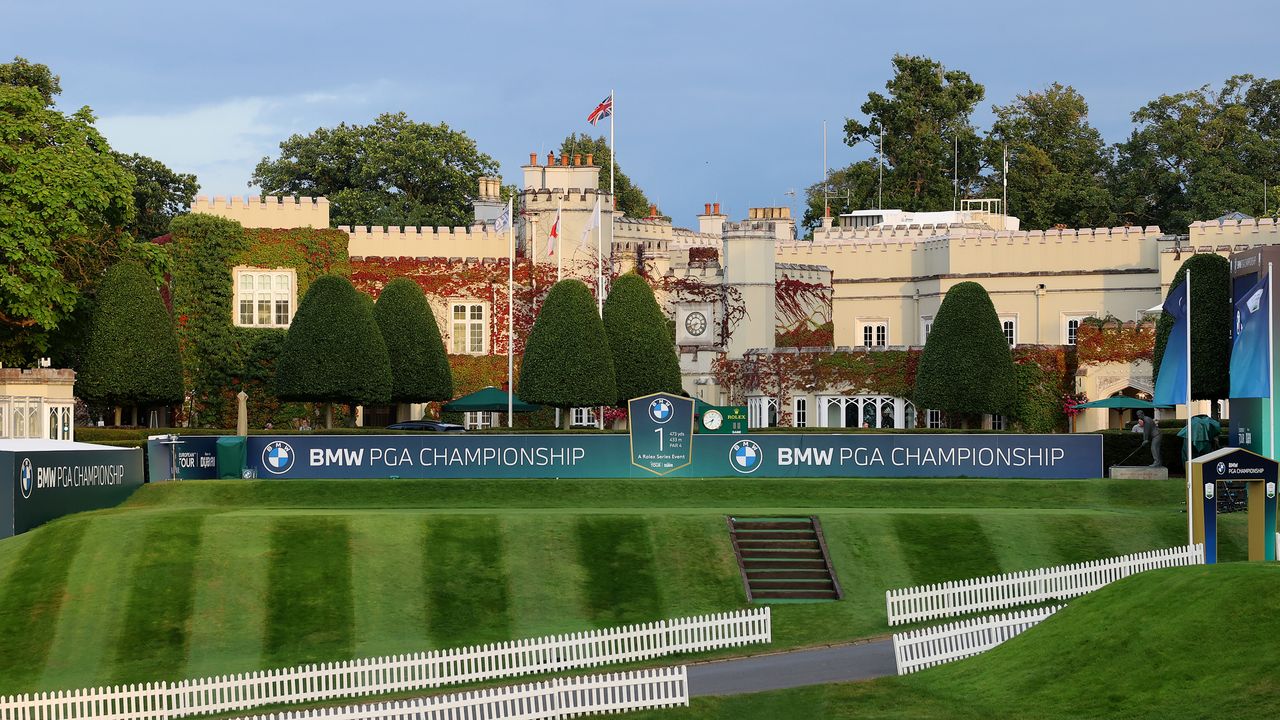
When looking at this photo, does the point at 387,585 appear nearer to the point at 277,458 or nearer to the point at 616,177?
the point at 277,458

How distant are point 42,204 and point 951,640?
121 feet

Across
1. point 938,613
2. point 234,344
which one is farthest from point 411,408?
point 938,613

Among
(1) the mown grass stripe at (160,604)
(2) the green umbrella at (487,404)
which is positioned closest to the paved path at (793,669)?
(1) the mown grass stripe at (160,604)

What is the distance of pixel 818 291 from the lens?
3078 inches

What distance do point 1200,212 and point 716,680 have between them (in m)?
68.3

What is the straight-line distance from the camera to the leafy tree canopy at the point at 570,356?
59.2m

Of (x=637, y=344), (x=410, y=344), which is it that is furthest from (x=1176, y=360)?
(x=410, y=344)

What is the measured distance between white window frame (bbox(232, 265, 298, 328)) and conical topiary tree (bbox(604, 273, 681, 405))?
55.0 ft

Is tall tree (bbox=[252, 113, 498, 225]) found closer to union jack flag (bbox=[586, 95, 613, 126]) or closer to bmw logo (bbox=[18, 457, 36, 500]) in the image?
union jack flag (bbox=[586, 95, 613, 126])

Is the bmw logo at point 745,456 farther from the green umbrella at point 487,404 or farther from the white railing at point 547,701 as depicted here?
the white railing at point 547,701

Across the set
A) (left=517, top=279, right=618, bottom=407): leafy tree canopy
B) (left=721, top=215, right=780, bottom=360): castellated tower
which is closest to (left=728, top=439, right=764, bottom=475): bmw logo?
(left=517, top=279, right=618, bottom=407): leafy tree canopy

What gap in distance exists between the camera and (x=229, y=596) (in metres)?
35.4

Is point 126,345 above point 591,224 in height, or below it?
below

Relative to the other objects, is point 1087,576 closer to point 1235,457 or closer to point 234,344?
point 1235,457
